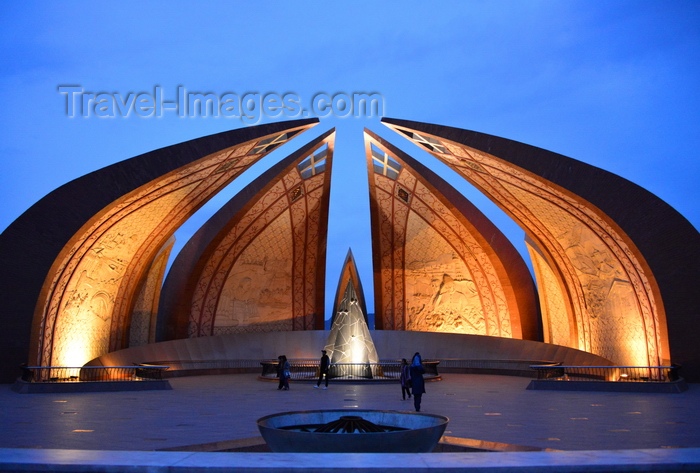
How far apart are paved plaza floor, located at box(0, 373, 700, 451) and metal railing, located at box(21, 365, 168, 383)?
17.8 inches

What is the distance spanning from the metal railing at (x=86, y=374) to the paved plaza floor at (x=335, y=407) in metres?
0.45

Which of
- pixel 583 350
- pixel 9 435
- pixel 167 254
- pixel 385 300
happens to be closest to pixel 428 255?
pixel 385 300

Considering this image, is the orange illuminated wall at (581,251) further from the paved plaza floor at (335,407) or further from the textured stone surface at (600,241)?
the paved plaza floor at (335,407)

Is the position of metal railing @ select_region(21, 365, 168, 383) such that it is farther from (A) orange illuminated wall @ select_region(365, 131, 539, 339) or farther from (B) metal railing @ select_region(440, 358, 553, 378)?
(B) metal railing @ select_region(440, 358, 553, 378)

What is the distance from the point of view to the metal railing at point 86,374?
30.8 feet

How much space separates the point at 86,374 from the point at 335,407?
6.29m

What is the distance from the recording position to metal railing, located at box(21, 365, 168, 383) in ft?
30.8

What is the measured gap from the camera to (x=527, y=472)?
8.26ft

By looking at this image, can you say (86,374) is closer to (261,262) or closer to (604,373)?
(261,262)

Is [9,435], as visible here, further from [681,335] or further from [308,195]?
[308,195]

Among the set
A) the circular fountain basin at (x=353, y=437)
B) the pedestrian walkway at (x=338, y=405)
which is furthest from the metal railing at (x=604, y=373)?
the circular fountain basin at (x=353, y=437)

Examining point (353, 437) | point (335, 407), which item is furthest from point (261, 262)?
point (353, 437)

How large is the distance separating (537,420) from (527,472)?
3.73 m

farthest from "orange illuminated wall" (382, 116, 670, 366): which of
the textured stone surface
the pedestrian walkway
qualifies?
the pedestrian walkway
